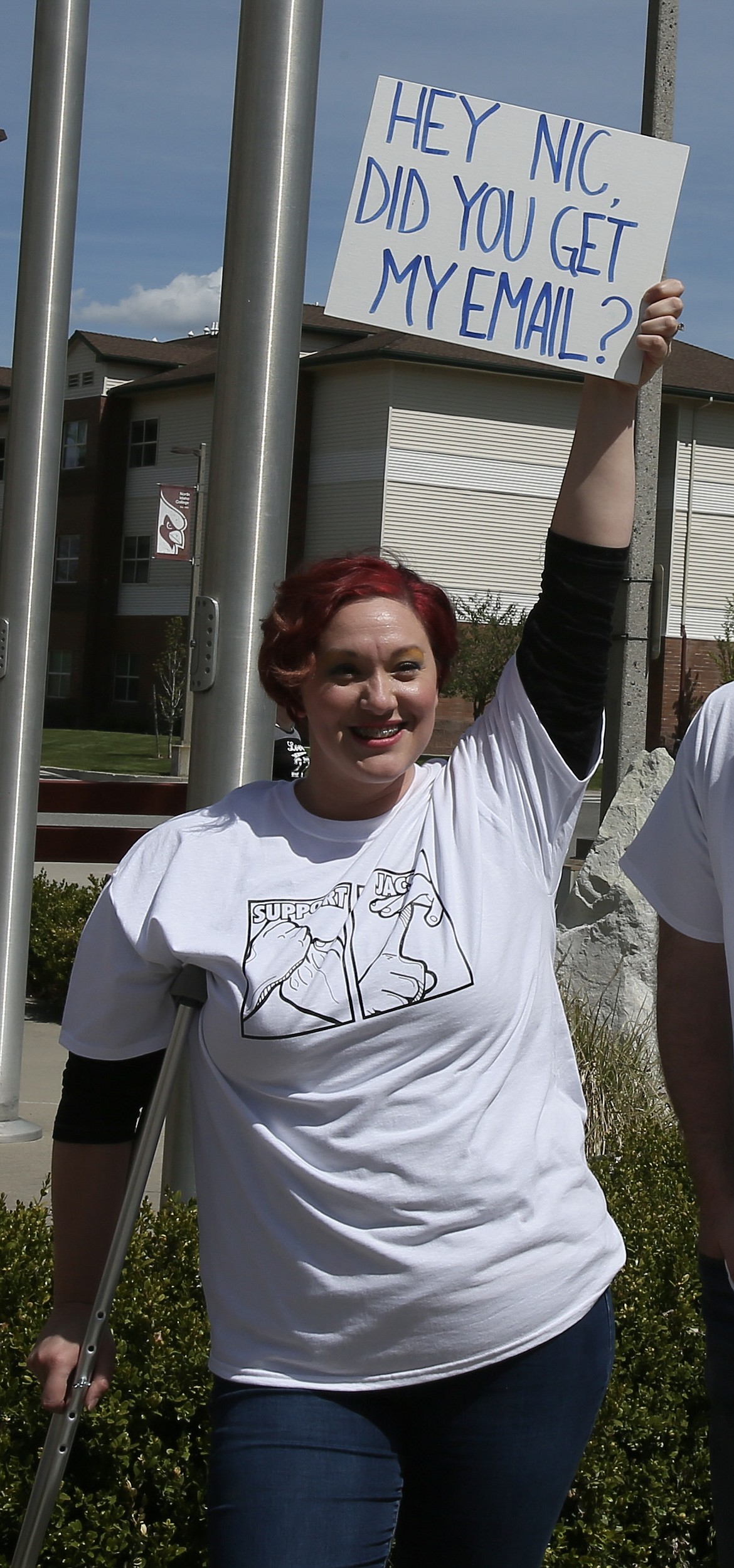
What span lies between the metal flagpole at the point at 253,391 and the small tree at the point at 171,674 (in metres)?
36.3

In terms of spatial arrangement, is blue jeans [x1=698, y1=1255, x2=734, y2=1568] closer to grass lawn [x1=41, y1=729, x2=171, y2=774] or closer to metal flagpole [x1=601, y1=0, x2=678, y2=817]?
metal flagpole [x1=601, y1=0, x2=678, y2=817]

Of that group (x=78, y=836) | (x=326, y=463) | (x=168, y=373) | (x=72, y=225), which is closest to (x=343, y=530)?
(x=326, y=463)

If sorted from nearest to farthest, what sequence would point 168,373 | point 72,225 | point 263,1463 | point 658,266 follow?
point 263,1463, point 658,266, point 72,225, point 168,373

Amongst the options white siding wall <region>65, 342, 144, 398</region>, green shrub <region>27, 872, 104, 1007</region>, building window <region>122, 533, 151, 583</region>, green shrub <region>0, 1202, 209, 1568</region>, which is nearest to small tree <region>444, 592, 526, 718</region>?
building window <region>122, 533, 151, 583</region>

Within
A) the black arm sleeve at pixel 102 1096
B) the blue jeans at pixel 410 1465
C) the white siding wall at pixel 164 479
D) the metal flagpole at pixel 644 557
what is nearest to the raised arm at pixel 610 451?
the black arm sleeve at pixel 102 1096

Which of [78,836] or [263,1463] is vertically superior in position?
[263,1463]

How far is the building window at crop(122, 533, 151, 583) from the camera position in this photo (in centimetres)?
5197

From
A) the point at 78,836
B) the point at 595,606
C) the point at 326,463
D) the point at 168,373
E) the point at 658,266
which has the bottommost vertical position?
the point at 78,836

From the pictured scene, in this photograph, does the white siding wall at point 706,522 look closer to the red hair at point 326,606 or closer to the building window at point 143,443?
the building window at point 143,443

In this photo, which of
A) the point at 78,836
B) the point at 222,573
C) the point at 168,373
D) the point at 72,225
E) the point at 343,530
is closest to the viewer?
the point at 222,573

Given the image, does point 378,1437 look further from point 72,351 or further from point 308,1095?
point 72,351

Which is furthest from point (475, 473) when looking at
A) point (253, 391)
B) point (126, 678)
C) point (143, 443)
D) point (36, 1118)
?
point (253, 391)

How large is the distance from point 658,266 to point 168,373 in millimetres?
51251

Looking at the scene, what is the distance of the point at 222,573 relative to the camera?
3785 mm
